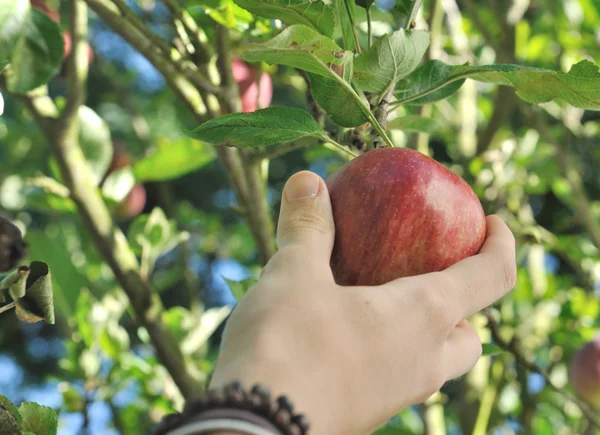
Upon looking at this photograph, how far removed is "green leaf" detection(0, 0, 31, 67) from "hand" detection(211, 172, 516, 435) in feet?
1.36

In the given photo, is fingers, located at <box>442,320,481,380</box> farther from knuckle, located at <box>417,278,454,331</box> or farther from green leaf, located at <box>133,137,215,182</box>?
green leaf, located at <box>133,137,215,182</box>

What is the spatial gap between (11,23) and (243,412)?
23.0 inches

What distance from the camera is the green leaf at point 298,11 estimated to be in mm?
656

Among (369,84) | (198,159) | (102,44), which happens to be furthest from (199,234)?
(369,84)

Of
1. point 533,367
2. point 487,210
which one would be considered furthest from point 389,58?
point 487,210

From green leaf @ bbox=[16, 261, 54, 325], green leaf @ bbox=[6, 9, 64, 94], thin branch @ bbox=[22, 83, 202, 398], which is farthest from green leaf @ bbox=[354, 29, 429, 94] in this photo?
thin branch @ bbox=[22, 83, 202, 398]

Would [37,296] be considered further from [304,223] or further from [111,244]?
[111,244]

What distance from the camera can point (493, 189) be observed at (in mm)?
1531

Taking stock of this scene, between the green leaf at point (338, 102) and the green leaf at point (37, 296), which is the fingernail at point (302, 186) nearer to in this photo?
the green leaf at point (338, 102)

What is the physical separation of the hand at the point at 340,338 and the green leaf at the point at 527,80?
0.20m

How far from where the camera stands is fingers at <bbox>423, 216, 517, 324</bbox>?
0.55 meters

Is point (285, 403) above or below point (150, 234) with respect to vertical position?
above

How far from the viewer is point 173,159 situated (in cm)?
131

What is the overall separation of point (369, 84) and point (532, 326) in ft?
3.81
